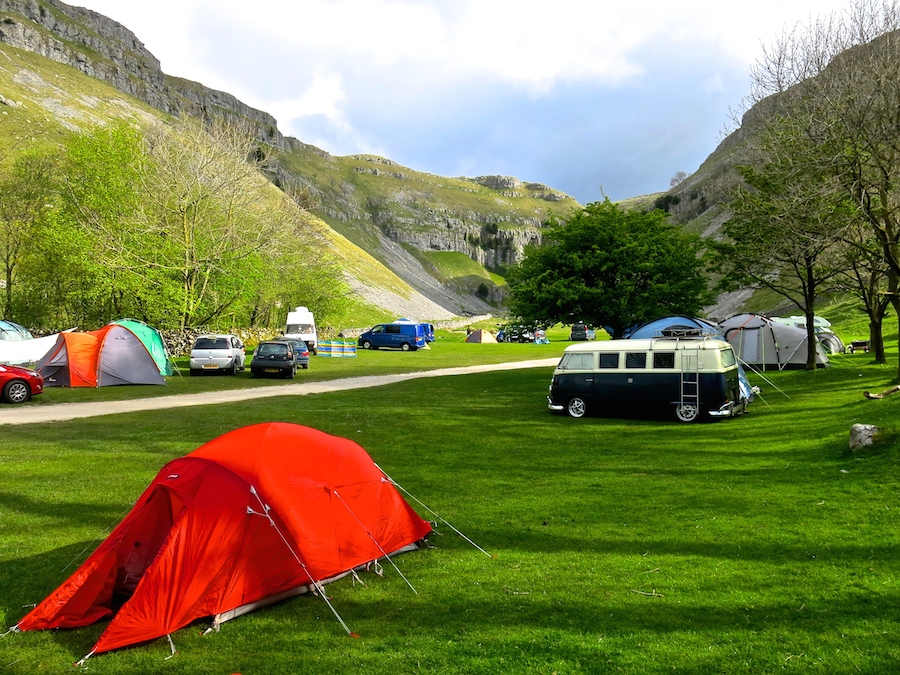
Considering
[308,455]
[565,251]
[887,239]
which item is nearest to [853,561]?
[308,455]

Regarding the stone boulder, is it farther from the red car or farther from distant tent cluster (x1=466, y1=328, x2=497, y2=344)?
distant tent cluster (x1=466, y1=328, x2=497, y2=344)

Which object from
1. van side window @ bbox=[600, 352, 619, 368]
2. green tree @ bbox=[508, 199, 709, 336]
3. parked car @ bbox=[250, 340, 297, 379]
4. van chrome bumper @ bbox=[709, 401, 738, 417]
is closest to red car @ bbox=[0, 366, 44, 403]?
parked car @ bbox=[250, 340, 297, 379]

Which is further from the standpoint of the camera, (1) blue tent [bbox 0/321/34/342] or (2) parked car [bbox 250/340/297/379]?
(1) blue tent [bbox 0/321/34/342]

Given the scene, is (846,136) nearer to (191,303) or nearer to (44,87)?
(191,303)

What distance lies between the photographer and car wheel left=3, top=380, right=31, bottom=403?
66.3 ft

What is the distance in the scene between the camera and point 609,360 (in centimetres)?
1680

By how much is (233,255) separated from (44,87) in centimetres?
11634

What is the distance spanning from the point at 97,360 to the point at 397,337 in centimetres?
3111

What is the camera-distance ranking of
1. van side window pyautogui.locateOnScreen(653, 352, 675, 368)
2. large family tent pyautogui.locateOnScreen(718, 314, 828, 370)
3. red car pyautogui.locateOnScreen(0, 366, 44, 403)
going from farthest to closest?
1. large family tent pyautogui.locateOnScreen(718, 314, 828, 370)
2. red car pyautogui.locateOnScreen(0, 366, 44, 403)
3. van side window pyautogui.locateOnScreen(653, 352, 675, 368)

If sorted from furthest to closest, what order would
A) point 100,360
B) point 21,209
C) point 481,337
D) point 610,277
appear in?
point 481,337
point 21,209
point 610,277
point 100,360

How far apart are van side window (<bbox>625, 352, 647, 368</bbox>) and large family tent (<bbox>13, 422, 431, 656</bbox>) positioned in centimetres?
1100

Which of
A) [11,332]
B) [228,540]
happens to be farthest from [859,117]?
[11,332]

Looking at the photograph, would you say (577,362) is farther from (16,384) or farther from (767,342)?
(16,384)

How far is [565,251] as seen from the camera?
2791cm
